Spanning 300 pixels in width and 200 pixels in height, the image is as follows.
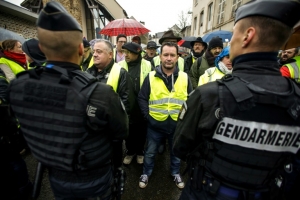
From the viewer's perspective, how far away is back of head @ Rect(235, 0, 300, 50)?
925 millimetres

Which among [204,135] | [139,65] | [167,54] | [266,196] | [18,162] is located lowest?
[18,162]

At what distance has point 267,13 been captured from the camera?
0.93m

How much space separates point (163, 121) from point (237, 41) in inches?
59.8

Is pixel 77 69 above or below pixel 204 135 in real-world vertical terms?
above

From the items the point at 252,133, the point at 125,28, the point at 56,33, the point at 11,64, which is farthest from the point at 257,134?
the point at 125,28

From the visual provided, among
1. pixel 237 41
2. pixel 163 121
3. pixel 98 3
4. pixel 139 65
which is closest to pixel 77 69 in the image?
pixel 237 41

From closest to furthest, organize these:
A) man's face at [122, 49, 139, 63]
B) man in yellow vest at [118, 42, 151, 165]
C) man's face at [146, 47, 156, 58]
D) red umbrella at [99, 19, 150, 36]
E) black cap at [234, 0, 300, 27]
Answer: black cap at [234, 0, 300, 27]
man in yellow vest at [118, 42, 151, 165]
man's face at [122, 49, 139, 63]
man's face at [146, 47, 156, 58]
red umbrella at [99, 19, 150, 36]

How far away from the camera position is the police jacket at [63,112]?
3.53 ft

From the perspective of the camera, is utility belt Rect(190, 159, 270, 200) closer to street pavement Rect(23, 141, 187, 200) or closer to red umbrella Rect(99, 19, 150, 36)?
street pavement Rect(23, 141, 187, 200)

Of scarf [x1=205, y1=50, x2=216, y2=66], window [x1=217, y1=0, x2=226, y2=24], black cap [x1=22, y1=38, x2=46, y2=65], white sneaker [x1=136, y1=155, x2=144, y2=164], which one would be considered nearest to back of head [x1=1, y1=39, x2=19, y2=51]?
black cap [x1=22, y1=38, x2=46, y2=65]

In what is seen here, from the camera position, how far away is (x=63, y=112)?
1085 mm

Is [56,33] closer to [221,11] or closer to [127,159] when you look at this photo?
[127,159]

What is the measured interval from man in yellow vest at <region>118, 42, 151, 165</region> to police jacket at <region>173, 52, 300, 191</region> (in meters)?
1.95

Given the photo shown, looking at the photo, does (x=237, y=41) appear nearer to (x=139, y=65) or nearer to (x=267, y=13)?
(x=267, y=13)
